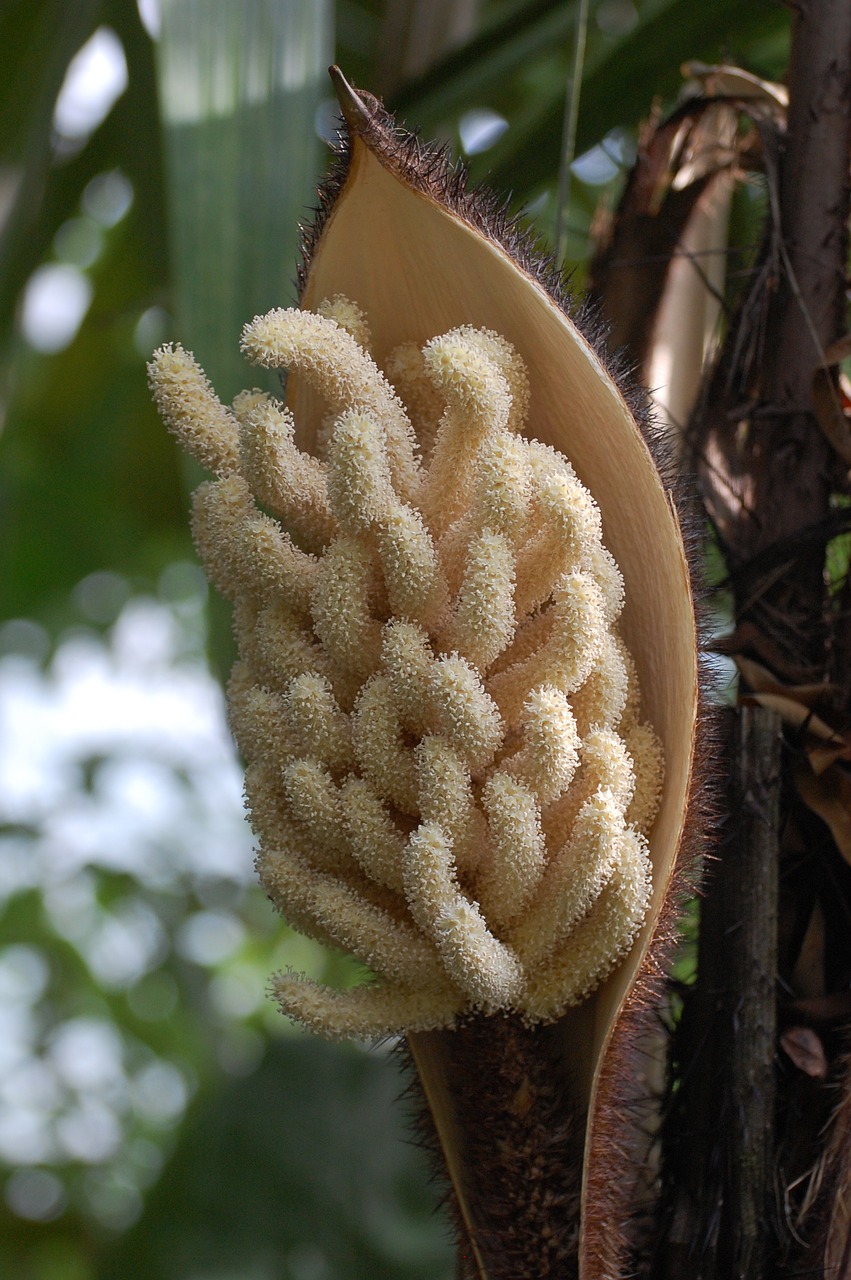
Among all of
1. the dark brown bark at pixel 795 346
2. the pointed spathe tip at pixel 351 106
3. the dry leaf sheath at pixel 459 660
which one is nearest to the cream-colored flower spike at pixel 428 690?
the dry leaf sheath at pixel 459 660

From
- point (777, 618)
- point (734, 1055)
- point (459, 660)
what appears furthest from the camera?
point (777, 618)

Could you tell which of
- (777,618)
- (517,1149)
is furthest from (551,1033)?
(777,618)

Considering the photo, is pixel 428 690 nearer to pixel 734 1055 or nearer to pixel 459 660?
pixel 459 660

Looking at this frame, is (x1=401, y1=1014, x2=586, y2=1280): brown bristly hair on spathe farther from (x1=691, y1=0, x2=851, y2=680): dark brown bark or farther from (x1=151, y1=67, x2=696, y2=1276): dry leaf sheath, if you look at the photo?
(x1=691, y1=0, x2=851, y2=680): dark brown bark

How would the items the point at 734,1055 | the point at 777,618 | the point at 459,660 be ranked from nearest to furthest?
the point at 459,660 → the point at 734,1055 → the point at 777,618

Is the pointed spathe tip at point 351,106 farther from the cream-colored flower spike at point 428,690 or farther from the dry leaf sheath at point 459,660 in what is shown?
the cream-colored flower spike at point 428,690

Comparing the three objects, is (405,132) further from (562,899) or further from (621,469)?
(562,899)

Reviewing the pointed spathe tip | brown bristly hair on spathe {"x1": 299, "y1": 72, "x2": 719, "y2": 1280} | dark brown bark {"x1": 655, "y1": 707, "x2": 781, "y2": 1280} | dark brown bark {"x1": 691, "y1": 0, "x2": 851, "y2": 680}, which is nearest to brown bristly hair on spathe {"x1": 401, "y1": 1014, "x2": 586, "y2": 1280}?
brown bristly hair on spathe {"x1": 299, "y1": 72, "x2": 719, "y2": 1280}
